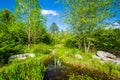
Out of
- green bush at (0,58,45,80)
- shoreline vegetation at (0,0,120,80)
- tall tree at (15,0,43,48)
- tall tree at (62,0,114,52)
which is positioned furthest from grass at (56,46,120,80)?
tall tree at (15,0,43,48)

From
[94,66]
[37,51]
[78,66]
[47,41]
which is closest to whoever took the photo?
[94,66]

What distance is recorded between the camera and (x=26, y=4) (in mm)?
34625

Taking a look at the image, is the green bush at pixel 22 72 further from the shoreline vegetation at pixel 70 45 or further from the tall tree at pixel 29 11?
the tall tree at pixel 29 11

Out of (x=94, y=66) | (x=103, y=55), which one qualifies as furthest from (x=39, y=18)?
(x=94, y=66)

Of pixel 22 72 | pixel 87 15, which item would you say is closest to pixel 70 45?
pixel 87 15

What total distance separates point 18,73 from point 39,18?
26.4 metres

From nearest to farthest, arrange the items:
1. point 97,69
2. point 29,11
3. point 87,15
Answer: point 97,69, point 87,15, point 29,11

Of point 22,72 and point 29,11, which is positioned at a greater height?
point 29,11

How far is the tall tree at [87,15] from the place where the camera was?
2739 centimetres

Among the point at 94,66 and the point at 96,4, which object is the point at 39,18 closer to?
the point at 96,4

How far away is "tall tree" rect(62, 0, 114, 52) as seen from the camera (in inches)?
1078

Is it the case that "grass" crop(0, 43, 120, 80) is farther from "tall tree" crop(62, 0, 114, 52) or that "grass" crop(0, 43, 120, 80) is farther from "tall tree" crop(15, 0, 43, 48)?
"tall tree" crop(15, 0, 43, 48)

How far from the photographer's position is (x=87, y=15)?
1128 inches

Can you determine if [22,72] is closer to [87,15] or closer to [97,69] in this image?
[97,69]
